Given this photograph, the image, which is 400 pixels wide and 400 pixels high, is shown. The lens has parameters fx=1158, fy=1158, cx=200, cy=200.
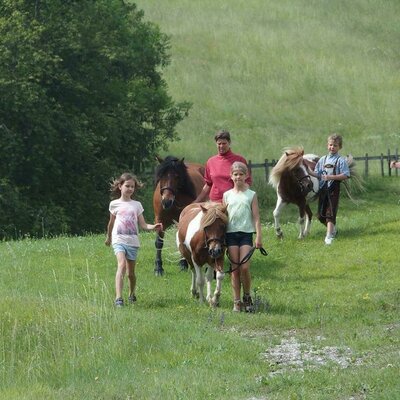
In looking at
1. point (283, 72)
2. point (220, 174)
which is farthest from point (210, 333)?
point (283, 72)

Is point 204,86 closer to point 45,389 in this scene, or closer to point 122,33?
point 122,33

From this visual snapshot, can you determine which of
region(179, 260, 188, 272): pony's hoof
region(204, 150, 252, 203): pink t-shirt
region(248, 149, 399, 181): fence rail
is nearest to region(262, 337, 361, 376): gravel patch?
region(204, 150, 252, 203): pink t-shirt

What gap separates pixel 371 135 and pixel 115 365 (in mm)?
58713

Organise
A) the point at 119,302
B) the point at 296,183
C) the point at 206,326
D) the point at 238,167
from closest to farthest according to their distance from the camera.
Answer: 1. the point at 206,326
2. the point at 238,167
3. the point at 119,302
4. the point at 296,183

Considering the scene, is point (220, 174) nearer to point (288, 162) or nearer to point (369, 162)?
point (288, 162)

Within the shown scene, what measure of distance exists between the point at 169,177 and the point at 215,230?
423cm

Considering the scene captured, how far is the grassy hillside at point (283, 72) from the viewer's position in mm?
70569

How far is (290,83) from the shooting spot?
8125cm

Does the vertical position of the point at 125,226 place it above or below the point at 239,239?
above

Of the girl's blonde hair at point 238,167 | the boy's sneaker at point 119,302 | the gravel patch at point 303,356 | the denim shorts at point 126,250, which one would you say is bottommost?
the gravel patch at point 303,356

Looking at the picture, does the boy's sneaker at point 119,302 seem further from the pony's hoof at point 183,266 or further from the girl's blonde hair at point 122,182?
the pony's hoof at point 183,266

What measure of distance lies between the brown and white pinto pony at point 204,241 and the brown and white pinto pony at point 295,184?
5.52m

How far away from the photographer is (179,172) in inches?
821

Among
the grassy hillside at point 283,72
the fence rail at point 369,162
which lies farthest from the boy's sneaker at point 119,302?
the grassy hillside at point 283,72
